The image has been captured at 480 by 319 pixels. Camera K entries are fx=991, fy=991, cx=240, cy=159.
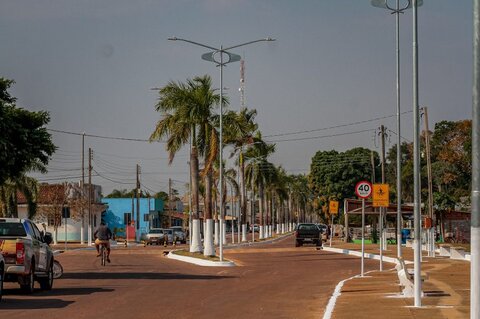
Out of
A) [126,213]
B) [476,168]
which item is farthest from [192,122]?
[126,213]

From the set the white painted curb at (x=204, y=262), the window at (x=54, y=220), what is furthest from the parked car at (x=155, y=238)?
the white painted curb at (x=204, y=262)

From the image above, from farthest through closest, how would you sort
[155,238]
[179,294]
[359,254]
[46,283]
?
[155,238] → [359,254] → [46,283] → [179,294]

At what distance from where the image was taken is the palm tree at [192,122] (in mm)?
49688

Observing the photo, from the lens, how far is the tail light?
2269cm

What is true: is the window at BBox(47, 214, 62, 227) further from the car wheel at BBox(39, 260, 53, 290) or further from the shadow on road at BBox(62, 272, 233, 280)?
the car wheel at BBox(39, 260, 53, 290)

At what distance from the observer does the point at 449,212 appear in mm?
70062

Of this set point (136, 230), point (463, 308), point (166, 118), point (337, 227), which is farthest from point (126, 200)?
point (463, 308)

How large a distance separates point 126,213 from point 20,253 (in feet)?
297

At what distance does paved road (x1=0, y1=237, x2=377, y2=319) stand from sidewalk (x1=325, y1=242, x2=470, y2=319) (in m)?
0.67

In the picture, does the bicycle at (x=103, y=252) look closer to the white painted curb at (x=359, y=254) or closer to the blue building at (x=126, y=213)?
the white painted curb at (x=359, y=254)

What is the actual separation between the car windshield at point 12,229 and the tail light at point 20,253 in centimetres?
171

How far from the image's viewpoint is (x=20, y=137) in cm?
3145

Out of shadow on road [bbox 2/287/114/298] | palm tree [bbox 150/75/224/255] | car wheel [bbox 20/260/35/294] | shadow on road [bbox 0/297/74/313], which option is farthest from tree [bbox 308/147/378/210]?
shadow on road [bbox 0/297/74/313]

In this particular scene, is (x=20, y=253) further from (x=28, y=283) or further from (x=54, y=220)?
(x=54, y=220)
